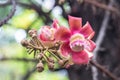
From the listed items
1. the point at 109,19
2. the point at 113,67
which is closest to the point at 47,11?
Result: the point at 109,19

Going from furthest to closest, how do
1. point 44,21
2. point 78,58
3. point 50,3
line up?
1. point 44,21
2. point 50,3
3. point 78,58

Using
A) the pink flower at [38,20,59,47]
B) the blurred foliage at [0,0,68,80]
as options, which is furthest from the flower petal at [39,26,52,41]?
the blurred foliage at [0,0,68,80]

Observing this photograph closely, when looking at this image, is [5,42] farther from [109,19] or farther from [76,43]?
[76,43]

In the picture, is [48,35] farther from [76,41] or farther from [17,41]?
[17,41]

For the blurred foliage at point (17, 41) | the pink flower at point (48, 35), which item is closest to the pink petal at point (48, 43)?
the pink flower at point (48, 35)

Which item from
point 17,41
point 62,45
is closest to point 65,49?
point 62,45

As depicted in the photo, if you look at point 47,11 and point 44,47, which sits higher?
point 44,47

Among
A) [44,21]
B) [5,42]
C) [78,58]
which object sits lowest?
[5,42]
